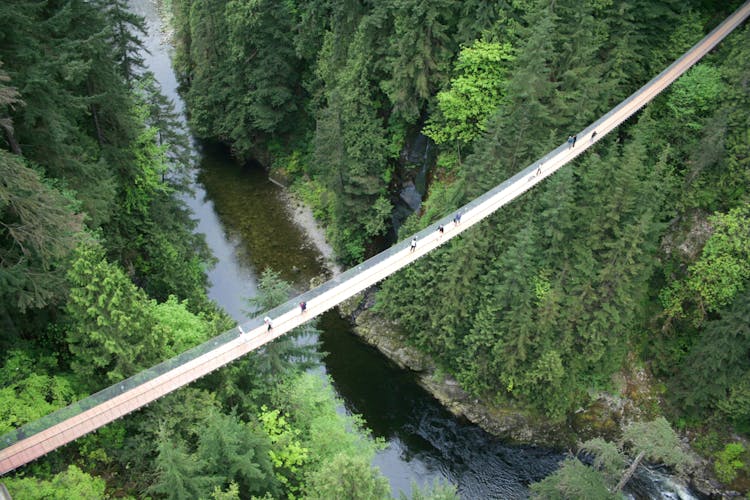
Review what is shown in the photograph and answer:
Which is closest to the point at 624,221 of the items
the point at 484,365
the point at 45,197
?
the point at 484,365

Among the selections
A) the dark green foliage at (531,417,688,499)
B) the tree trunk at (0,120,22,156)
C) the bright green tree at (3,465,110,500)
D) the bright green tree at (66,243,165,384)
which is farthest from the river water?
the bright green tree at (3,465,110,500)

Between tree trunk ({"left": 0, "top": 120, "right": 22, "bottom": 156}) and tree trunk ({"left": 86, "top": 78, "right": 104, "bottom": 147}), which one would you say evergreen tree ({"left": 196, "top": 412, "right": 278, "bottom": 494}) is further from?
tree trunk ({"left": 86, "top": 78, "right": 104, "bottom": 147})

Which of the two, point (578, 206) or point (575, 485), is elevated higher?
point (578, 206)

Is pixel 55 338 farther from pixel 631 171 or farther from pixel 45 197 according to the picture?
pixel 631 171

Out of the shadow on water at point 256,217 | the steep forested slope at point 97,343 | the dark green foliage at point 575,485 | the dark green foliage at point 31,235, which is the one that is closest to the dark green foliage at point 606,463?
the dark green foliage at point 575,485

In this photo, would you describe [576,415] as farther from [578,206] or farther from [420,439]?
[578,206]

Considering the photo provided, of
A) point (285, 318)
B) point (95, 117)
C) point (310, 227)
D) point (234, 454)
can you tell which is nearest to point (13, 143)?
point (95, 117)

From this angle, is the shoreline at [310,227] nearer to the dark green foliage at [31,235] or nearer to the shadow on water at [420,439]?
the shadow on water at [420,439]
